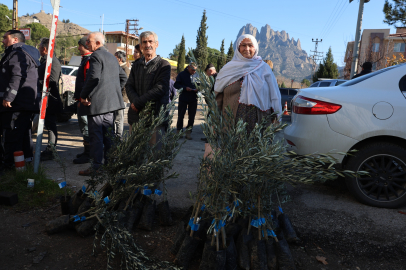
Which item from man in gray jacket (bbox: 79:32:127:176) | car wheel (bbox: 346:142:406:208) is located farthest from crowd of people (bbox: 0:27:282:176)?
car wheel (bbox: 346:142:406:208)

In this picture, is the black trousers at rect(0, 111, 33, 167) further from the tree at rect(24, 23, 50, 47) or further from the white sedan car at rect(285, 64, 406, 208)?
the tree at rect(24, 23, 50, 47)

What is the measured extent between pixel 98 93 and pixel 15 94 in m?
1.07

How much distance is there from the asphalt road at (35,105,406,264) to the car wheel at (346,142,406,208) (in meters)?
0.12

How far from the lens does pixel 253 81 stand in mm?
3326

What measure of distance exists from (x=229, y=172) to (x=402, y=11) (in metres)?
14.5

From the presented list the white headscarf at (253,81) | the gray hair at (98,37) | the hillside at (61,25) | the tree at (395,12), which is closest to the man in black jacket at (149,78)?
the gray hair at (98,37)

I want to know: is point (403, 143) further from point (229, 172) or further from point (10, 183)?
point (10, 183)

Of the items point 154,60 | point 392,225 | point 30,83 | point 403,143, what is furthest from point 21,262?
point 403,143

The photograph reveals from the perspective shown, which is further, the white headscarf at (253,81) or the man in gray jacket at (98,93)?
the man in gray jacket at (98,93)

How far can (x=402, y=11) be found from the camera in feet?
42.2

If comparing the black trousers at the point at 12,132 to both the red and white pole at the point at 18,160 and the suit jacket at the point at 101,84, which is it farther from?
the suit jacket at the point at 101,84

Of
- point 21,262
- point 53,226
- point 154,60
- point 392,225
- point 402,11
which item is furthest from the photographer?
point 402,11

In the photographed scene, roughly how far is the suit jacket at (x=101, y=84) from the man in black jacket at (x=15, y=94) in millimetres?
849

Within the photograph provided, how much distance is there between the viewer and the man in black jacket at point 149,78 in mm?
4004
